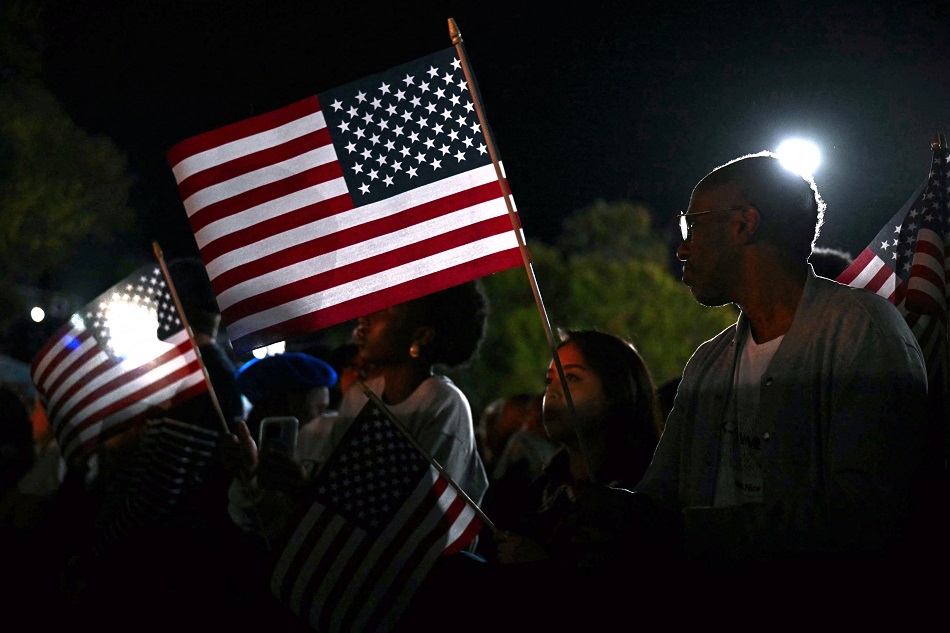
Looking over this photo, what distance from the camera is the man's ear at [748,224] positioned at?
3336mm

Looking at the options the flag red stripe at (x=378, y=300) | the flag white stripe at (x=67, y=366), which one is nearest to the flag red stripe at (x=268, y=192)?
the flag red stripe at (x=378, y=300)

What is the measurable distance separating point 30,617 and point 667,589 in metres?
4.98

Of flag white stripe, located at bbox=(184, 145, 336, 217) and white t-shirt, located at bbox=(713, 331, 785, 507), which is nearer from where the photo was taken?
white t-shirt, located at bbox=(713, 331, 785, 507)

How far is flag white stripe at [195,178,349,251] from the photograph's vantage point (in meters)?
4.48

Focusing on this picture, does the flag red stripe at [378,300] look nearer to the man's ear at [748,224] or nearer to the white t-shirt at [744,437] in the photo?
the man's ear at [748,224]

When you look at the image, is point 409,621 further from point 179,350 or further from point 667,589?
point 179,350

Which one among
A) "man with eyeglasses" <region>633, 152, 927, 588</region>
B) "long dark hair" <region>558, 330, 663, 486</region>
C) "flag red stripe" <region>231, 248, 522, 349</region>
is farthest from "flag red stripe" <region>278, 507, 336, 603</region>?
"man with eyeglasses" <region>633, 152, 927, 588</region>

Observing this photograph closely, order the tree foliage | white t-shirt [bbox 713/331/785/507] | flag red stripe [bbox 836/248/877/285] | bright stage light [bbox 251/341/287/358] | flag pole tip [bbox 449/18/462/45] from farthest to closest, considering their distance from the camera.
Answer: the tree foliage → bright stage light [bbox 251/341/287/358] → flag red stripe [bbox 836/248/877/285] → flag pole tip [bbox 449/18/462/45] → white t-shirt [bbox 713/331/785/507]

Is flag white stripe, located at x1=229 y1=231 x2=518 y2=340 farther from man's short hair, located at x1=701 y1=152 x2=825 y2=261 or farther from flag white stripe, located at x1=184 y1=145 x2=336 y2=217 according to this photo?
man's short hair, located at x1=701 y1=152 x2=825 y2=261

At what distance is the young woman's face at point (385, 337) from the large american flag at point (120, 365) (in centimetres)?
126

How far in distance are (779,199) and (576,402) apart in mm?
1464

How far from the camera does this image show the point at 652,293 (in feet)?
171

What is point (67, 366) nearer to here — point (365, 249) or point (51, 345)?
point (51, 345)

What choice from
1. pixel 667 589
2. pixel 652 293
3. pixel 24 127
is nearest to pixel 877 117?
pixel 667 589
